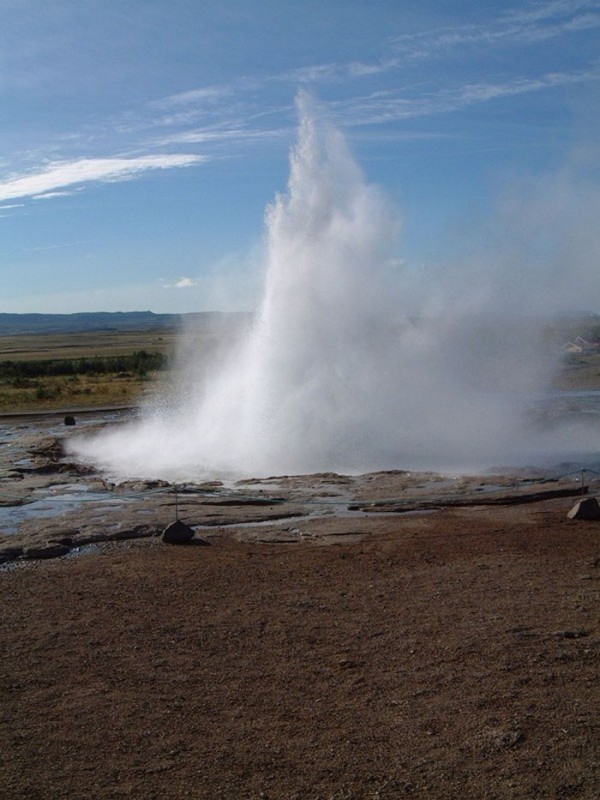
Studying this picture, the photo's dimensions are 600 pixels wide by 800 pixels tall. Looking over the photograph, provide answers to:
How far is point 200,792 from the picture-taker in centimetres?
494

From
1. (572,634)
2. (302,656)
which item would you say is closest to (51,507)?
(302,656)

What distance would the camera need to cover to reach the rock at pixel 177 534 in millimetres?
11539

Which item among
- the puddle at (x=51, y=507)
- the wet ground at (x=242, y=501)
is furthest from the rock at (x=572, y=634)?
the puddle at (x=51, y=507)

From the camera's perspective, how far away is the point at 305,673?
22.1 ft

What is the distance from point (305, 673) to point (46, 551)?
18.1ft

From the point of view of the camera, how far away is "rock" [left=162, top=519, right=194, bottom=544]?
11.5 meters

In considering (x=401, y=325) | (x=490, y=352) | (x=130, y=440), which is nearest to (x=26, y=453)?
(x=130, y=440)

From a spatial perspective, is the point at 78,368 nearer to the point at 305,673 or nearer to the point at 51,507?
the point at 51,507

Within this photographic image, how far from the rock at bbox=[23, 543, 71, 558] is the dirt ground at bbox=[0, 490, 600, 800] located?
1.17 feet

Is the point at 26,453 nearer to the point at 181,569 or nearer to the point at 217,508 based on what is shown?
the point at 217,508

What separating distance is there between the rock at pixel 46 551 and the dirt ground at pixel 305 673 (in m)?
0.36

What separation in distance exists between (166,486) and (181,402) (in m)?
13.5

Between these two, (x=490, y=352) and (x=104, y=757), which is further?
(x=490, y=352)

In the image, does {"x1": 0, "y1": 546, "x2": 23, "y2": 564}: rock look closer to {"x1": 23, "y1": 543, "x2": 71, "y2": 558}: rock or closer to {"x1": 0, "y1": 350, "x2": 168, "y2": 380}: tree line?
{"x1": 23, "y1": 543, "x2": 71, "y2": 558}: rock
